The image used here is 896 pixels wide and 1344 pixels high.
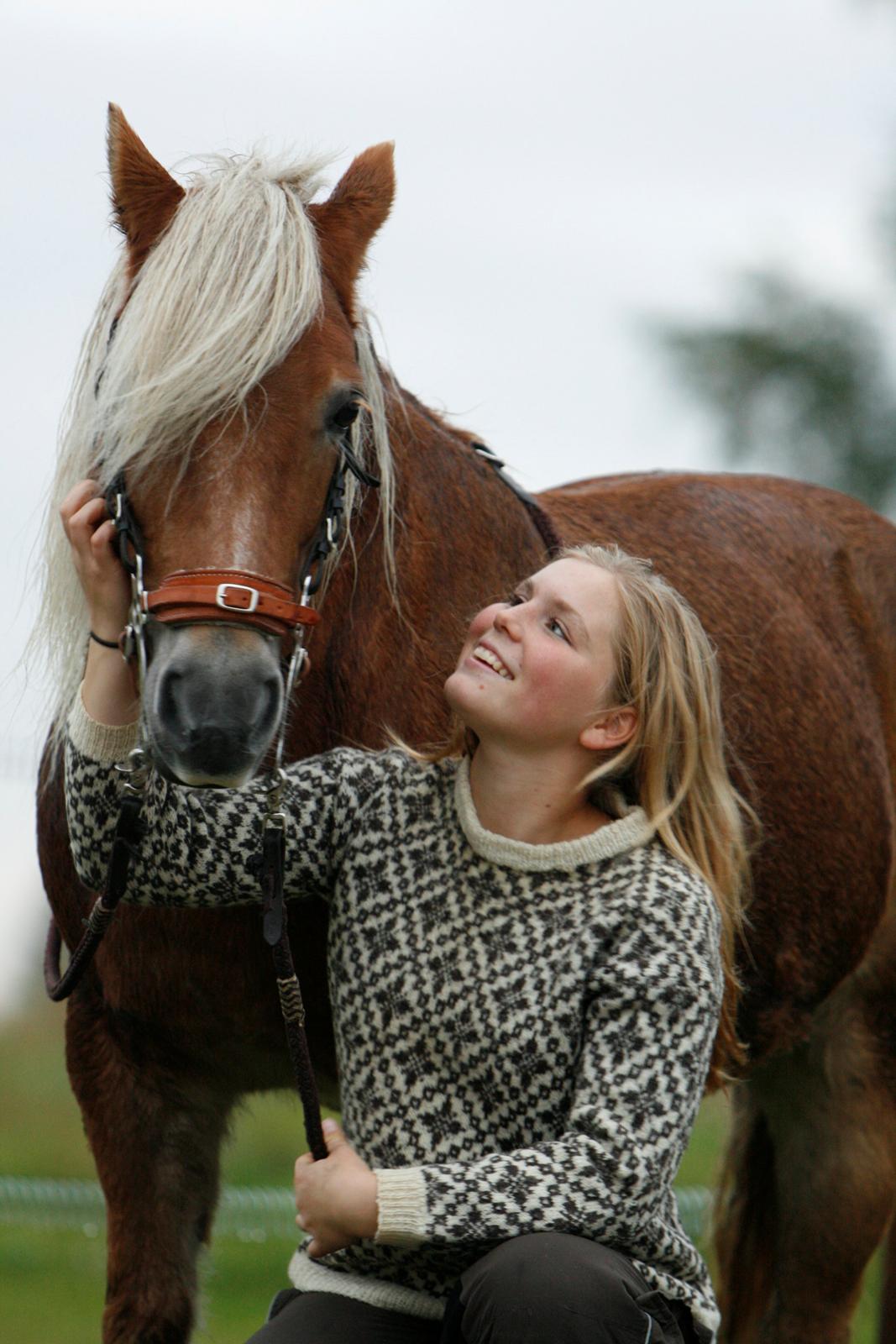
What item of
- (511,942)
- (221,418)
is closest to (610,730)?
(511,942)

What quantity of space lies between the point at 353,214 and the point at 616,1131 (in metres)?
1.43

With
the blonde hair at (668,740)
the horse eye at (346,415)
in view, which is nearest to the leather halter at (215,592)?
the horse eye at (346,415)

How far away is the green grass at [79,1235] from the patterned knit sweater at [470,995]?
766 millimetres

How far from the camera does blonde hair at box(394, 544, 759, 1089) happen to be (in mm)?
2412

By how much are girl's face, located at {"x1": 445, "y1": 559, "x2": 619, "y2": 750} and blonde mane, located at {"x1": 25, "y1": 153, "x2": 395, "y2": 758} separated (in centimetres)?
31

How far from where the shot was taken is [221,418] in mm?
2266

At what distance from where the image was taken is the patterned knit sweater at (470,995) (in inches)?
81.4

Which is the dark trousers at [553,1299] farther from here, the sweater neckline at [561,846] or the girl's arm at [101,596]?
the girl's arm at [101,596]

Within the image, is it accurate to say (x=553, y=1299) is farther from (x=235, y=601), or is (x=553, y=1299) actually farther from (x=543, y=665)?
(x=235, y=601)

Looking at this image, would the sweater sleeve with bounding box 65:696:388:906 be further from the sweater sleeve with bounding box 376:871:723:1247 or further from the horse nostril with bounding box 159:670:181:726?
the sweater sleeve with bounding box 376:871:723:1247

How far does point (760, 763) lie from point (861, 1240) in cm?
126

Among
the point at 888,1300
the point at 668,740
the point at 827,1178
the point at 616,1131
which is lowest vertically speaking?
the point at 888,1300

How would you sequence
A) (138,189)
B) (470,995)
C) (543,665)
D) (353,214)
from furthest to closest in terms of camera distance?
(353,214)
(138,189)
(543,665)
(470,995)

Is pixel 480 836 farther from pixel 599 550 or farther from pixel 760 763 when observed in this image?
pixel 760 763
